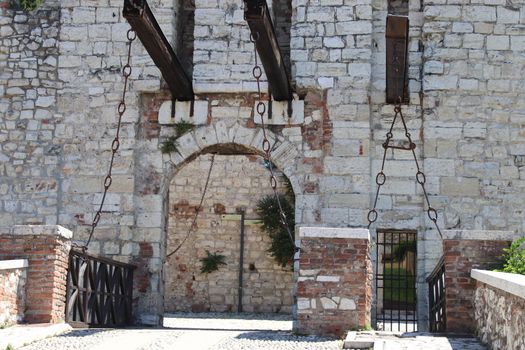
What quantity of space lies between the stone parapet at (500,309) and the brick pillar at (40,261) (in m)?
3.84

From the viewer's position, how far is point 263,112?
38.2ft

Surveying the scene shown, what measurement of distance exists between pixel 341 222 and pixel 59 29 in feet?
14.6

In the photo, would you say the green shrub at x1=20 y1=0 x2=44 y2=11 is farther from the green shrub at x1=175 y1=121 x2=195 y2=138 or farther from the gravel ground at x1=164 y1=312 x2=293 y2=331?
the gravel ground at x1=164 y1=312 x2=293 y2=331

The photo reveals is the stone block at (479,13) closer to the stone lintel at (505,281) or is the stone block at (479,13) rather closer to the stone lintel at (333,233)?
the stone lintel at (333,233)

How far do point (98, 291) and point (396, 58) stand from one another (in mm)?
4314

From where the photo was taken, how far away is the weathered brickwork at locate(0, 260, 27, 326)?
327 inches

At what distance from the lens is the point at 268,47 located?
10.3 meters

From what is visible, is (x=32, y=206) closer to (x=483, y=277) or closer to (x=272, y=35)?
(x=272, y=35)

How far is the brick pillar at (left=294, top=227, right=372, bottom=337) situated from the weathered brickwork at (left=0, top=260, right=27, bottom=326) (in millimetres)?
2572

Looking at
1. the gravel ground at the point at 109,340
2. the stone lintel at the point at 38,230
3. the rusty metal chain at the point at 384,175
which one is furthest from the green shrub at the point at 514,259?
the stone lintel at the point at 38,230

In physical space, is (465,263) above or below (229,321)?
above

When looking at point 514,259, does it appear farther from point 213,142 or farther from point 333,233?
point 213,142

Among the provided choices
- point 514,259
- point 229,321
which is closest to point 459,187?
point 514,259

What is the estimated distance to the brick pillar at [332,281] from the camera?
885 cm
